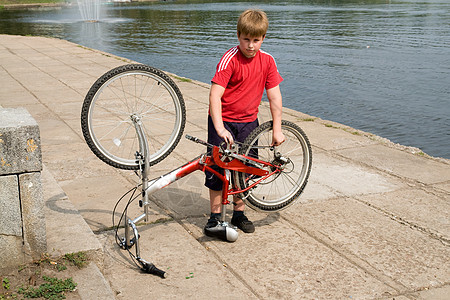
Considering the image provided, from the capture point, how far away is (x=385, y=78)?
1570 centimetres

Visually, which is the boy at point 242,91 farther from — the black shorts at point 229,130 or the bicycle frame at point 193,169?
the bicycle frame at point 193,169

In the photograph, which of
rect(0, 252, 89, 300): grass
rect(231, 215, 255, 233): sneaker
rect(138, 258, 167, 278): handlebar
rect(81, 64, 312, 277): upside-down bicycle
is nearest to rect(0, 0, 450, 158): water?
rect(81, 64, 312, 277): upside-down bicycle

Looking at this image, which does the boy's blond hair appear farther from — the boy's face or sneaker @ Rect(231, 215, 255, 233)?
sneaker @ Rect(231, 215, 255, 233)

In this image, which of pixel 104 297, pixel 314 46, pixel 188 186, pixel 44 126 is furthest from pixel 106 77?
pixel 314 46

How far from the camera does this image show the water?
11.4 meters

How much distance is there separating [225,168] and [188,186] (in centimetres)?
135

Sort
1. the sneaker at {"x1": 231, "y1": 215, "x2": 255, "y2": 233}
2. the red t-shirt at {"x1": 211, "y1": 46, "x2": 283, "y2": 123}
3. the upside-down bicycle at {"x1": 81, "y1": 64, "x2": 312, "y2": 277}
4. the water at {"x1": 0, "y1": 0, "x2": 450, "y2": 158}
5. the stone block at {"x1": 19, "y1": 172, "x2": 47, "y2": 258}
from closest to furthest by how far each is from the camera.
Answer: the stone block at {"x1": 19, "y1": 172, "x2": 47, "y2": 258} < the upside-down bicycle at {"x1": 81, "y1": 64, "x2": 312, "y2": 277} < the red t-shirt at {"x1": 211, "y1": 46, "x2": 283, "y2": 123} < the sneaker at {"x1": 231, "y1": 215, "x2": 255, "y2": 233} < the water at {"x1": 0, "y1": 0, "x2": 450, "y2": 158}

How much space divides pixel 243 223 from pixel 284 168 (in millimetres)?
510

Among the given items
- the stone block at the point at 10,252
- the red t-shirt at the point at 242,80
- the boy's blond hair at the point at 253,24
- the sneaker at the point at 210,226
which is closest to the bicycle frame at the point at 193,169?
the sneaker at the point at 210,226

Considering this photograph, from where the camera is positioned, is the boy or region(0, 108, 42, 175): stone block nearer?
region(0, 108, 42, 175): stone block

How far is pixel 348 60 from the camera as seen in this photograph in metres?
19.2

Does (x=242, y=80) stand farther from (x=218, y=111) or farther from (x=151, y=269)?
(x=151, y=269)

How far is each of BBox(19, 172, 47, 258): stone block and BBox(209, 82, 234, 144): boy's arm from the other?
120cm

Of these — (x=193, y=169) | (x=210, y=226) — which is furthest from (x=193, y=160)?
(x=210, y=226)
